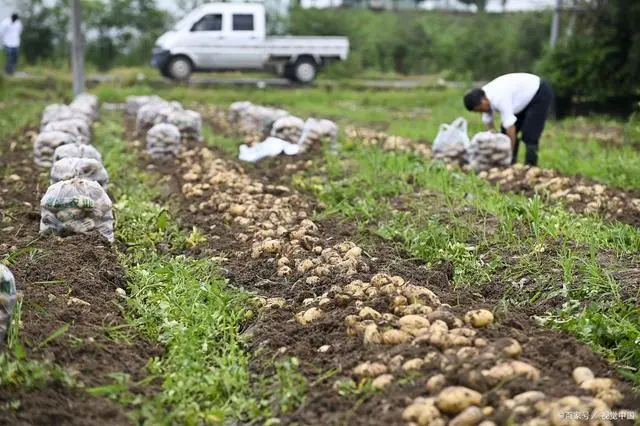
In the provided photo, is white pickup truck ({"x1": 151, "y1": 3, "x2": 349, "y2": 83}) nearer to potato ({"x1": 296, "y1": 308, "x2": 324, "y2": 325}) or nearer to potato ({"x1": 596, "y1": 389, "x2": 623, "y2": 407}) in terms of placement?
potato ({"x1": 296, "y1": 308, "x2": 324, "y2": 325})

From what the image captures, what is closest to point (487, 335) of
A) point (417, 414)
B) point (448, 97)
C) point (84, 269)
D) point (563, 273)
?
point (417, 414)

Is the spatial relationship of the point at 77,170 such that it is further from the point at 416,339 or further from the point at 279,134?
the point at 279,134

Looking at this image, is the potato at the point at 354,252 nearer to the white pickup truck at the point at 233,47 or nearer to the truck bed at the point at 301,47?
the white pickup truck at the point at 233,47

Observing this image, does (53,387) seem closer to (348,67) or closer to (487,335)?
(487,335)

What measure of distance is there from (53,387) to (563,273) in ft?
8.99

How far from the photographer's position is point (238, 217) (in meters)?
5.76

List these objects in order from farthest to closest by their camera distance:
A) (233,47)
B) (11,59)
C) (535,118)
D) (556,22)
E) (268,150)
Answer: (233,47) < (11,59) < (556,22) < (268,150) < (535,118)

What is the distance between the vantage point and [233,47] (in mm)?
20734

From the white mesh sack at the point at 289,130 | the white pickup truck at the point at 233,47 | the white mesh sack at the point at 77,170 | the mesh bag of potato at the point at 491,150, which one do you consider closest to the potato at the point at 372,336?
the white mesh sack at the point at 77,170

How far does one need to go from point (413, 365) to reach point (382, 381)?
0.14 metres

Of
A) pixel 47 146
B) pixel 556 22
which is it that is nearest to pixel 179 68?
pixel 556 22

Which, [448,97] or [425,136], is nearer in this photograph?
[425,136]

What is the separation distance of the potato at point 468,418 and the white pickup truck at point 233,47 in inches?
722

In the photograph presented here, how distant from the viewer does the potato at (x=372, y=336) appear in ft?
11.2
